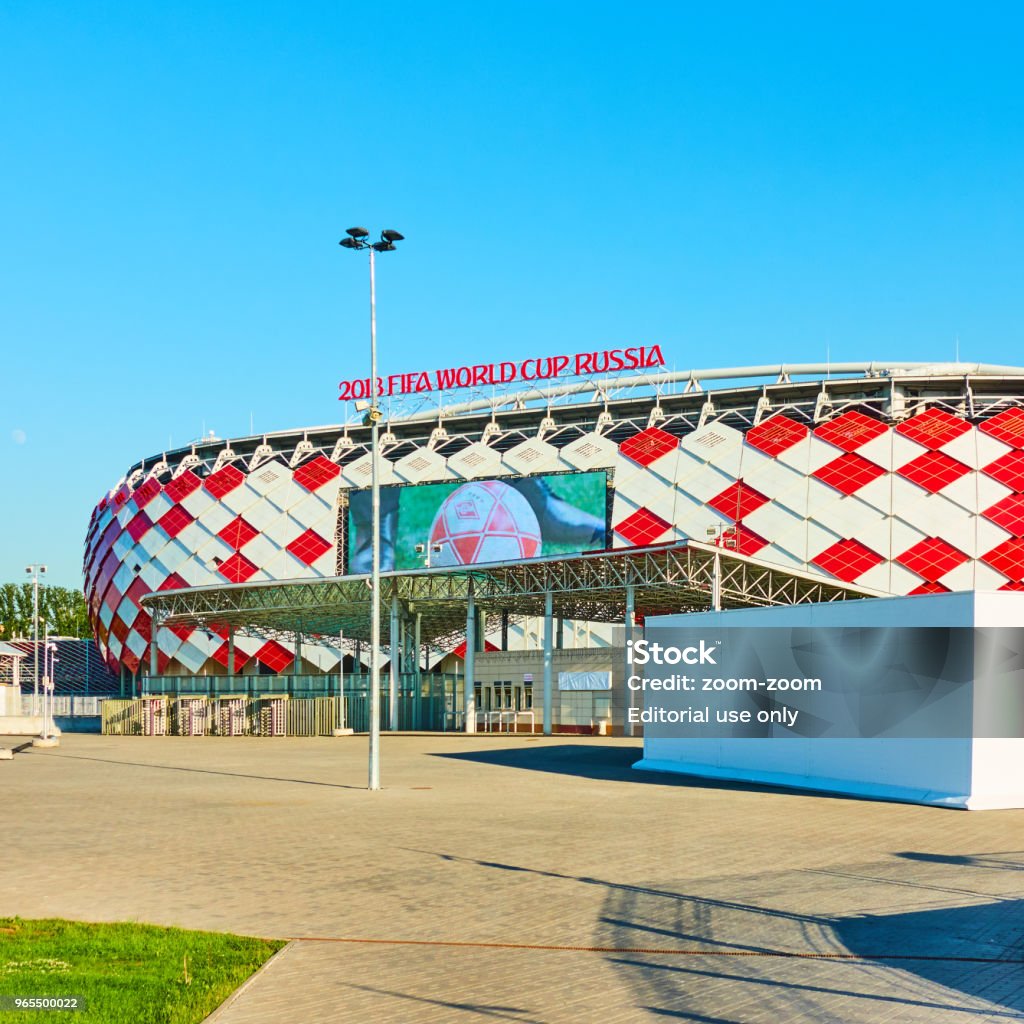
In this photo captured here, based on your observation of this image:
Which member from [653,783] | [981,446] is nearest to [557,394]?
[981,446]

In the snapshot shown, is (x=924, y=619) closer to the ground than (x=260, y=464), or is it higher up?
closer to the ground

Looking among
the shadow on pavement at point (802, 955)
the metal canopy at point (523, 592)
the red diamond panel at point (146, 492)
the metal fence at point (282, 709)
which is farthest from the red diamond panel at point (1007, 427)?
the shadow on pavement at point (802, 955)

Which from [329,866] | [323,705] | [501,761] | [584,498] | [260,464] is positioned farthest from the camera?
[260,464]

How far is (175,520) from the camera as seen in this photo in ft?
288

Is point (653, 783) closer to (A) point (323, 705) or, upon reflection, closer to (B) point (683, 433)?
(A) point (323, 705)

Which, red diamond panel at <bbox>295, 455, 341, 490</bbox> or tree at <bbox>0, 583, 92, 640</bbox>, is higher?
red diamond panel at <bbox>295, 455, 341, 490</bbox>

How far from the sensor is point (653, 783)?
25656mm

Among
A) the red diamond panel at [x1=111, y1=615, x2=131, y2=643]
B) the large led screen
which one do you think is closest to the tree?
the red diamond panel at [x1=111, y1=615, x2=131, y2=643]

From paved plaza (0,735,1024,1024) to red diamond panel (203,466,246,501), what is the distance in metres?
63.0

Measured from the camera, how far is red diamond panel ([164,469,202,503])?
87819 millimetres

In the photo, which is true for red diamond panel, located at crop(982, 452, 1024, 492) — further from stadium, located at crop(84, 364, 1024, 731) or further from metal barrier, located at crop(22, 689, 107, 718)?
metal barrier, located at crop(22, 689, 107, 718)

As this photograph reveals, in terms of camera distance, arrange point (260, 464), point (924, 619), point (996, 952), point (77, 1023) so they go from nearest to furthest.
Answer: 1. point (77, 1023)
2. point (996, 952)
3. point (924, 619)
4. point (260, 464)

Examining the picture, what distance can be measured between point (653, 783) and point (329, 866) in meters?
12.8

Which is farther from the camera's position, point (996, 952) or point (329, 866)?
point (329, 866)
